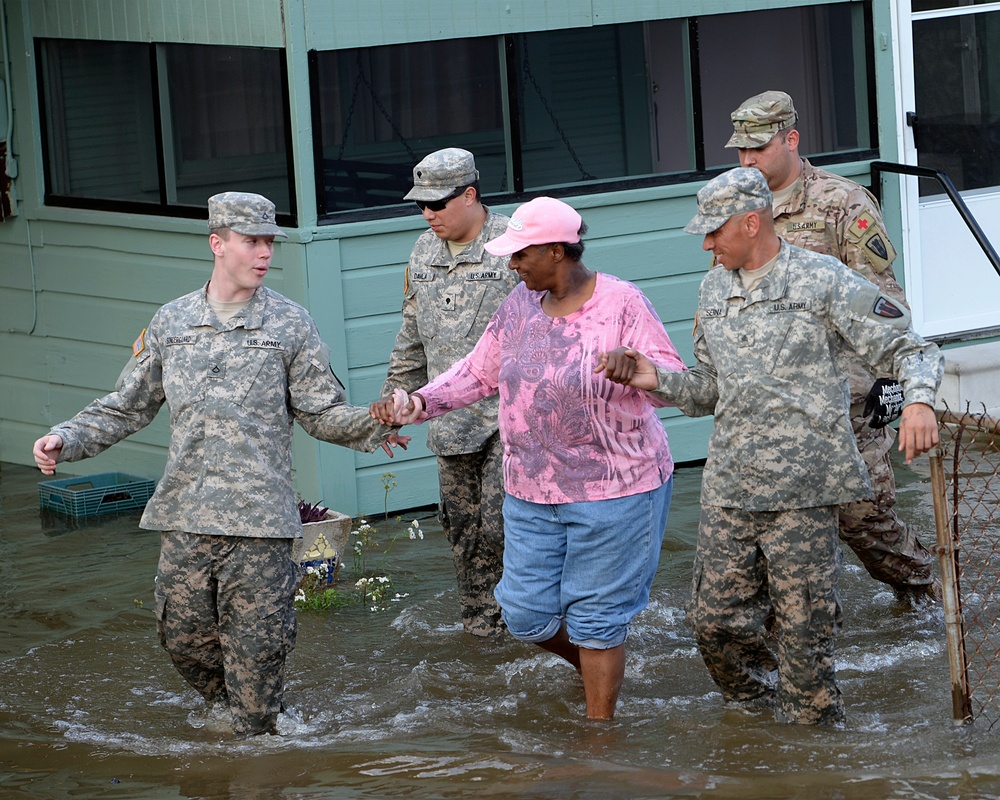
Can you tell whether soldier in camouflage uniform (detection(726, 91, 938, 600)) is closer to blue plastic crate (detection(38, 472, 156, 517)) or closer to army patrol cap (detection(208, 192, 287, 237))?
army patrol cap (detection(208, 192, 287, 237))

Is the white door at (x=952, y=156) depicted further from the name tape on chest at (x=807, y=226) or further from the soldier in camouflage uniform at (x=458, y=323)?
the soldier in camouflage uniform at (x=458, y=323)

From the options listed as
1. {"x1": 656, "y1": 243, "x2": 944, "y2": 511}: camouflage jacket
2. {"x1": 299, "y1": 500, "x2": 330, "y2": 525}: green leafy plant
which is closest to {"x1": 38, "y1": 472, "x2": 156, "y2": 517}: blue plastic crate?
{"x1": 299, "y1": 500, "x2": 330, "y2": 525}: green leafy plant

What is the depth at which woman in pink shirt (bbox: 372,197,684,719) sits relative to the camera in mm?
4973

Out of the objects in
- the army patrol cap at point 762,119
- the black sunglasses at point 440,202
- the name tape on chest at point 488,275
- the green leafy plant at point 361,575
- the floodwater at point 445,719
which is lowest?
the floodwater at point 445,719

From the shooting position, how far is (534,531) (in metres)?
5.16

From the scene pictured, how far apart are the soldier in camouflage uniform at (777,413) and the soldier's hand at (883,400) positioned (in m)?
0.67

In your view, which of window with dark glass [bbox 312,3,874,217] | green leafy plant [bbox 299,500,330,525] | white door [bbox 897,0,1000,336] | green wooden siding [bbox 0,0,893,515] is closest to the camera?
green leafy plant [bbox 299,500,330,525]

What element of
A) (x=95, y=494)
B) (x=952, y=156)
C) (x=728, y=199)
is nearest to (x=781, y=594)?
(x=728, y=199)

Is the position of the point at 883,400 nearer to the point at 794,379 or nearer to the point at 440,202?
the point at 794,379

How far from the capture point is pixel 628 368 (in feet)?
15.6

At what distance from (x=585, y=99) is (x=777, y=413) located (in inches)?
220

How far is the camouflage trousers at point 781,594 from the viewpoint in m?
4.83

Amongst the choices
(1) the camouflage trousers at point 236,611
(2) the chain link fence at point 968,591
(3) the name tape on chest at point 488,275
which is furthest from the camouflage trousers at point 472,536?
(2) the chain link fence at point 968,591

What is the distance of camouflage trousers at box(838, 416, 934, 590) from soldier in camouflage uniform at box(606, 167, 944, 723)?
42.9 inches
